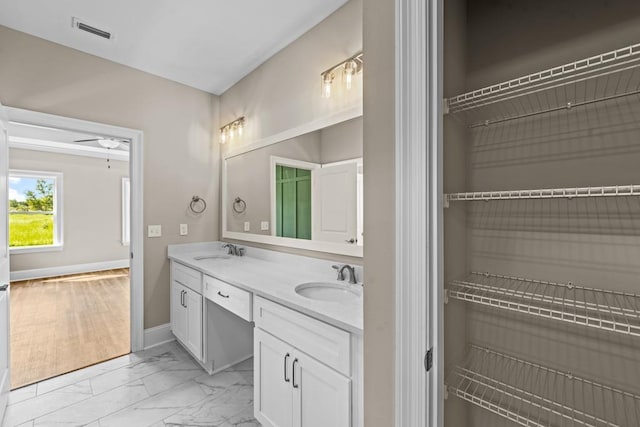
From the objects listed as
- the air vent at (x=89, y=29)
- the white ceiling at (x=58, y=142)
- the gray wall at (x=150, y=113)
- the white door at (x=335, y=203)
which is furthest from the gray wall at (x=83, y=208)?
the white door at (x=335, y=203)

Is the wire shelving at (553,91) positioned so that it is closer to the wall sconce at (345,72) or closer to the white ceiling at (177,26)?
the wall sconce at (345,72)

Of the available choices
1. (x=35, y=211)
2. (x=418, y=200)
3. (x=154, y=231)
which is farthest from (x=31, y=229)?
(x=418, y=200)

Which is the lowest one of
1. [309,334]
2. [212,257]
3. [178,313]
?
[178,313]

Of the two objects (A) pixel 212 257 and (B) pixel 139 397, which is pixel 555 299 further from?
(A) pixel 212 257

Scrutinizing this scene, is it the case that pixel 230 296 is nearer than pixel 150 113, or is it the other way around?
pixel 230 296

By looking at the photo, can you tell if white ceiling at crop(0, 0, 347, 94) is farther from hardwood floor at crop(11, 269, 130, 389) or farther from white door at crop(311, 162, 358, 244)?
hardwood floor at crop(11, 269, 130, 389)

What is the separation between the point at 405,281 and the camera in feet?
2.92

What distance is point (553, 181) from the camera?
1.08 meters

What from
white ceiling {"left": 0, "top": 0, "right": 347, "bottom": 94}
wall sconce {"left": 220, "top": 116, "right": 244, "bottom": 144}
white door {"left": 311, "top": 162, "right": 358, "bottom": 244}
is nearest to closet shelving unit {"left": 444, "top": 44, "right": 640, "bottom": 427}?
white door {"left": 311, "top": 162, "right": 358, "bottom": 244}

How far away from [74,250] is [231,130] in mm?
5192

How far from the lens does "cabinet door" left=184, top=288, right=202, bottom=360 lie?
239cm

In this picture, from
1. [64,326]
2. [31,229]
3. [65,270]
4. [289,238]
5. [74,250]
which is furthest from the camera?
[74,250]

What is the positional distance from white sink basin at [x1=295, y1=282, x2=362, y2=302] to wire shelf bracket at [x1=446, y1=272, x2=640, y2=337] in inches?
27.9

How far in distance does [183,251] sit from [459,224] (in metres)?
2.76
